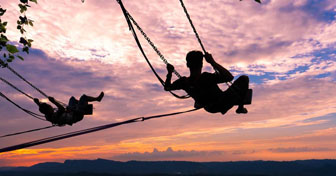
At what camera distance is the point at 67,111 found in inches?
611

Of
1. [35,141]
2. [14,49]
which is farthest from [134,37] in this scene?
[14,49]

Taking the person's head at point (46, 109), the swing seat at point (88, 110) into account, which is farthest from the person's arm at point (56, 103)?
the swing seat at point (88, 110)

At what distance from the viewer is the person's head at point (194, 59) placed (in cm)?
782

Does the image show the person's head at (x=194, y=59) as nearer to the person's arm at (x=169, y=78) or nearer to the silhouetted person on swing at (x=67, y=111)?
the person's arm at (x=169, y=78)

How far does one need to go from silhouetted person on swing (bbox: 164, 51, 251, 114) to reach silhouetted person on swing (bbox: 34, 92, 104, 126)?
27.6 ft

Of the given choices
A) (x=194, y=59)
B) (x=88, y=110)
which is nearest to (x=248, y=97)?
(x=194, y=59)

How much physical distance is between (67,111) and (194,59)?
9.70m

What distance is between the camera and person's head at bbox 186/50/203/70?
7816 millimetres

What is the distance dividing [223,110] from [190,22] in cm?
373

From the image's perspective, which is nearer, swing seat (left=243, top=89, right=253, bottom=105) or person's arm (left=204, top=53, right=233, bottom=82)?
person's arm (left=204, top=53, right=233, bottom=82)

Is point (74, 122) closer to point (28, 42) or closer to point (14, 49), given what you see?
point (28, 42)

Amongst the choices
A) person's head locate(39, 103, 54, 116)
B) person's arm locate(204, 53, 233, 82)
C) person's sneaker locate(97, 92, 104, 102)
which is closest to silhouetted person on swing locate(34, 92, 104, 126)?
person's head locate(39, 103, 54, 116)

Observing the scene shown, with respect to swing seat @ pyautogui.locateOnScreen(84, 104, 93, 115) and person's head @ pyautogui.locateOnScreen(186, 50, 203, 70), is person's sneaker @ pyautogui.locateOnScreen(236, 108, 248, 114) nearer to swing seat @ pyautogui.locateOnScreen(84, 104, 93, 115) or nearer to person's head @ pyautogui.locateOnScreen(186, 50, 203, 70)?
person's head @ pyautogui.locateOnScreen(186, 50, 203, 70)

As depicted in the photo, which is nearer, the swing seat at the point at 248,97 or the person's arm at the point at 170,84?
the person's arm at the point at 170,84
